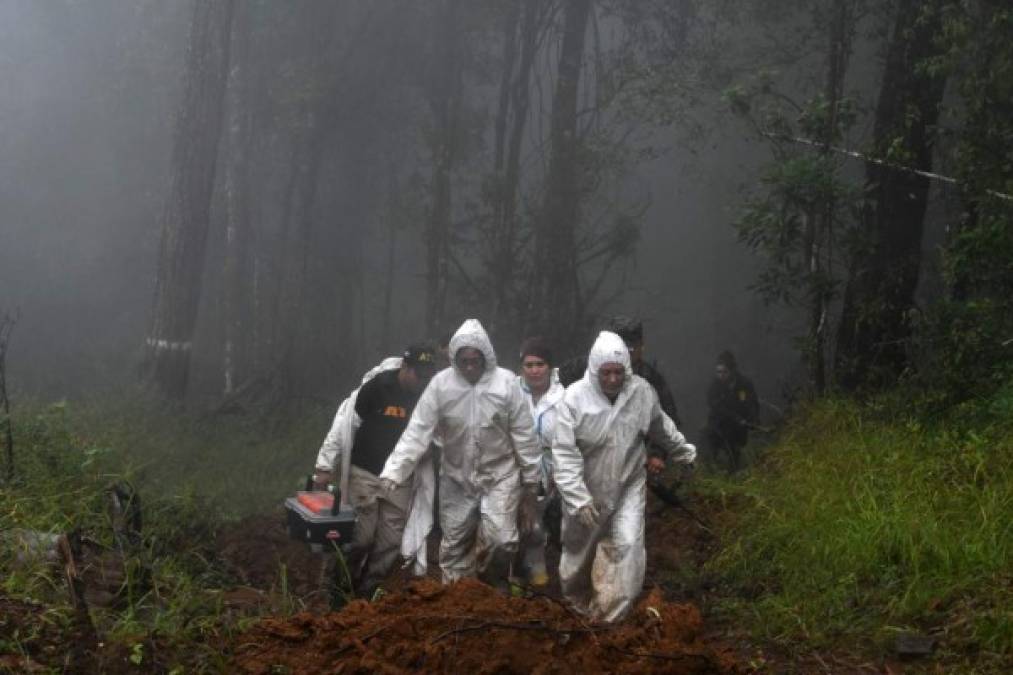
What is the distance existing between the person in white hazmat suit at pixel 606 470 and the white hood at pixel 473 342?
603 millimetres

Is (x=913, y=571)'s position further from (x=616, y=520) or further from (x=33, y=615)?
(x=33, y=615)

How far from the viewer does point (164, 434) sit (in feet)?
43.5

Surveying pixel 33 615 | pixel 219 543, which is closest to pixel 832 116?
pixel 219 543

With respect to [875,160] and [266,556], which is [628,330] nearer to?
[266,556]

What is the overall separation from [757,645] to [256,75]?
61.0ft

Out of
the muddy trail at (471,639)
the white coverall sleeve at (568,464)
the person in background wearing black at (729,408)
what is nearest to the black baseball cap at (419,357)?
the white coverall sleeve at (568,464)

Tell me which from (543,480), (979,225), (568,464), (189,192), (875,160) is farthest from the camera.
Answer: (189,192)

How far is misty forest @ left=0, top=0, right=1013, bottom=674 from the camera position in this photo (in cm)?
598

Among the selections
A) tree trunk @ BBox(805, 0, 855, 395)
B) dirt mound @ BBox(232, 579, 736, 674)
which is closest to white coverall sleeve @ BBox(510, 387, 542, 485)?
dirt mound @ BBox(232, 579, 736, 674)

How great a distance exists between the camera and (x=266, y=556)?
9961mm

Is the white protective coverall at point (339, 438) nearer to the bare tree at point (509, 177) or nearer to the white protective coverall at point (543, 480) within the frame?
the white protective coverall at point (543, 480)

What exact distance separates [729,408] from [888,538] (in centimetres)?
580

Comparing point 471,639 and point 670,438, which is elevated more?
point 670,438

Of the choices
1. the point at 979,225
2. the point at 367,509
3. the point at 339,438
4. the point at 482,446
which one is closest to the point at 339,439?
the point at 339,438
